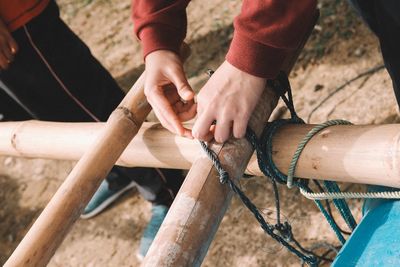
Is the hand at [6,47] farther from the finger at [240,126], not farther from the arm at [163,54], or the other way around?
the finger at [240,126]

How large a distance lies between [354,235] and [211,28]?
238cm

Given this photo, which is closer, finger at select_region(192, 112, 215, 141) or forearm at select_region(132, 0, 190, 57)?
finger at select_region(192, 112, 215, 141)

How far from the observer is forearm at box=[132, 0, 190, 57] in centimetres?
123

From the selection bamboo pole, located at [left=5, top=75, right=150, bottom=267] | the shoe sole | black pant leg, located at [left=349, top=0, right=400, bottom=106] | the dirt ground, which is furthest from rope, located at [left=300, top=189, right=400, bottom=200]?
the shoe sole

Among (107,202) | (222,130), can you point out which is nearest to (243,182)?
(107,202)

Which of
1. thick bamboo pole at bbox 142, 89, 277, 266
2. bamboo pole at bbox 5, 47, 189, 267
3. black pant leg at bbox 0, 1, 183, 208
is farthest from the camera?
black pant leg at bbox 0, 1, 183, 208

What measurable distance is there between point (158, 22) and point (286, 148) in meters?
0.50

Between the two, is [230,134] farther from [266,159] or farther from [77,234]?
[77,234]

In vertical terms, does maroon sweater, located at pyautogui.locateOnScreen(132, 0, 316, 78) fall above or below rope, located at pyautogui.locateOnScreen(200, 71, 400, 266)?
above

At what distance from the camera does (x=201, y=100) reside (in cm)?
100

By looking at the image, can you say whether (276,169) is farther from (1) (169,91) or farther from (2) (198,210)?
(1) (169,91)

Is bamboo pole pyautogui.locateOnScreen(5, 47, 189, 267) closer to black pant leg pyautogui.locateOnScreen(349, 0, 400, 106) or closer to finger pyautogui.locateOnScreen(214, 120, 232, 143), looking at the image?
finger pyautogui.locateOnScreen(214, 120, 232, 143)

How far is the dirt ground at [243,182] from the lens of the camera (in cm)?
203

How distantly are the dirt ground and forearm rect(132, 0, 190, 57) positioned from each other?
3.56 feet
